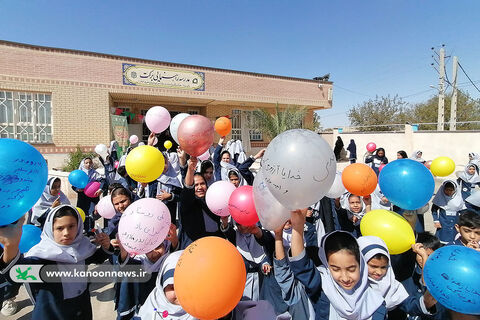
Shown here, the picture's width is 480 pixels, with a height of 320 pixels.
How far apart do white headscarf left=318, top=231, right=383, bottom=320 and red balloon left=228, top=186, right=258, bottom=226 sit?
1.81ft

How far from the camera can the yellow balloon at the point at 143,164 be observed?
263 cm

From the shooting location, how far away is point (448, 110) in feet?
79.9

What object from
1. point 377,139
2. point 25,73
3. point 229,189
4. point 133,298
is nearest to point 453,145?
point 377,139

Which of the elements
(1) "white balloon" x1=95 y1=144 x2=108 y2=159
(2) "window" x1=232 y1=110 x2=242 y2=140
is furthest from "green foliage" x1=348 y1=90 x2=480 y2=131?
(1) "white balloon" x1=95 y1=144 x2=108 y2=159

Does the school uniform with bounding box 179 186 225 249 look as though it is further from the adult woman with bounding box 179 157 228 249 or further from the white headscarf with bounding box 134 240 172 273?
the white headscarf with bounding box 134 240 172 273

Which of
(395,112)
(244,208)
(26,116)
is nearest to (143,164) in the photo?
(244,208)

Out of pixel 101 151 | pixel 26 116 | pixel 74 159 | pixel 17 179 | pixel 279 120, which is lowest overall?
pixel 74 159

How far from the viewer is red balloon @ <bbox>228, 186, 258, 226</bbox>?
1.90 meters

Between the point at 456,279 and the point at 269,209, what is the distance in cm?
98

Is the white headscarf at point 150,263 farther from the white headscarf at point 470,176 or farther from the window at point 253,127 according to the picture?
the window at point 253,127

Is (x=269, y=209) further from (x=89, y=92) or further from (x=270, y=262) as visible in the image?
(x=89, y=92)

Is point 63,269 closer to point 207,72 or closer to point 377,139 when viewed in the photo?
point 207,72

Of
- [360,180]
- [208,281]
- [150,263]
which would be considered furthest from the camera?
[360,180]

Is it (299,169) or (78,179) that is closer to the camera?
(299,169)
